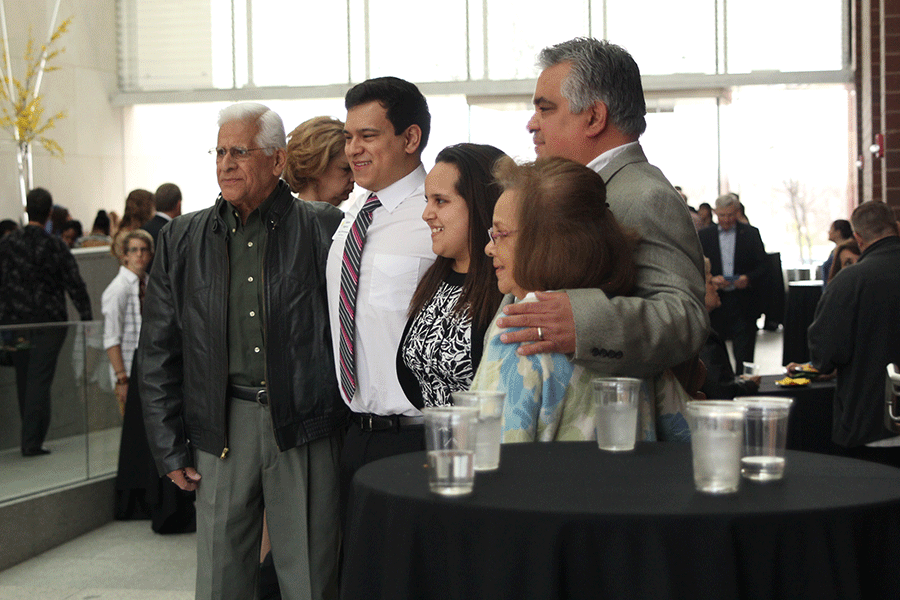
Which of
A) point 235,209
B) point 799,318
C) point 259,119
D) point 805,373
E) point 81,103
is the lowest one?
point 805,373

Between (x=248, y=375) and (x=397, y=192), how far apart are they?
0.63m

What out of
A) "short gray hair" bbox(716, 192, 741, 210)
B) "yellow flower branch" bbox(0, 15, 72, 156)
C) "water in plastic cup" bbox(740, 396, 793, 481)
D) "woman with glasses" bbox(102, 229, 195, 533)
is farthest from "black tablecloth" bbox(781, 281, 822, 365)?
"yellow flower branch" bbox(0, 15, 72, 156)

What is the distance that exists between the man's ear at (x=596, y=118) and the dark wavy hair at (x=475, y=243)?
220 mm

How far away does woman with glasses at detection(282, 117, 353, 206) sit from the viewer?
10.8 feet

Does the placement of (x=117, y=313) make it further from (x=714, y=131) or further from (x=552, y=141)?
(x=714, y=131)

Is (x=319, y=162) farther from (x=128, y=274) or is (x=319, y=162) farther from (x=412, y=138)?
(x=128, y=274)

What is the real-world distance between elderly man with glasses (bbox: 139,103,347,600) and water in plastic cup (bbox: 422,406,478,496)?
131 centimetres

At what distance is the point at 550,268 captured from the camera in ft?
5.99

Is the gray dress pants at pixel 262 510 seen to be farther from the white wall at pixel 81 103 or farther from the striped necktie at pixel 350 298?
the white wall at pixel 81 103

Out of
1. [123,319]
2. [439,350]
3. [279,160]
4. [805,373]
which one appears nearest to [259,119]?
[279,160]

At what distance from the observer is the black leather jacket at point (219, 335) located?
269cm

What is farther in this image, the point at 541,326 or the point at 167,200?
the point at 167,200

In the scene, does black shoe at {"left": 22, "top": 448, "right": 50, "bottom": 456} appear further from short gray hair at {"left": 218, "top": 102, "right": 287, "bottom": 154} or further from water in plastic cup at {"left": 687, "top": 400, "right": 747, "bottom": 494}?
water in plastic cup at {"left": 687, "top": 400, "right": 747, "bottom": 494}

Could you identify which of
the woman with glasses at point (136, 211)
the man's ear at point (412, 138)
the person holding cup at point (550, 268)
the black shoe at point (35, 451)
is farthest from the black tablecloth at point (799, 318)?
the person holding cup at point (550, 268)
